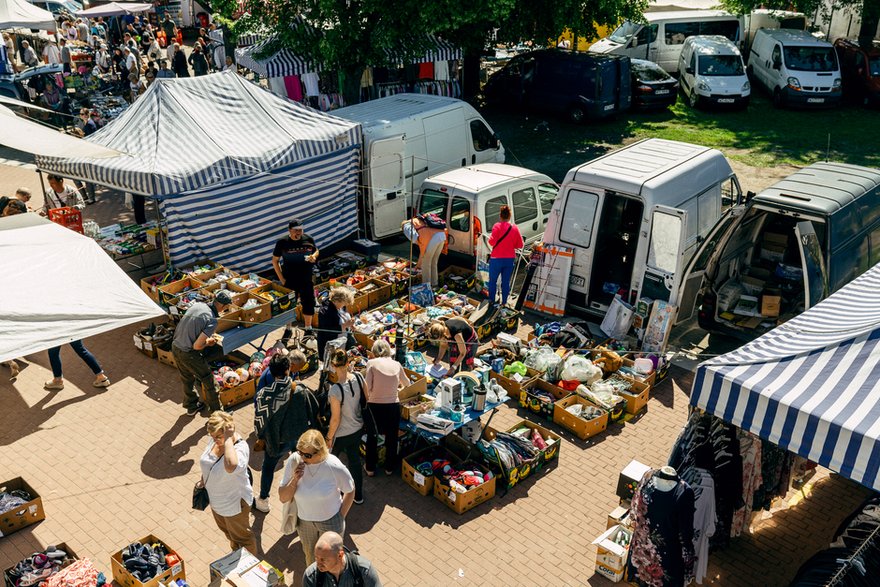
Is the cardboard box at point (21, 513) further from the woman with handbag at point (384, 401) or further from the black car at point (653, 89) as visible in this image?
the black car at point (653, 89)

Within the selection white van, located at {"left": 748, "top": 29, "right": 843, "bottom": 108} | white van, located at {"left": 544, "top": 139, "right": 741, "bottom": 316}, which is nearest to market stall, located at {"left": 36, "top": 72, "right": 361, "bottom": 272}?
white van, located at {"left": 544, "top": 139, "right": 741, "bottom": 316}

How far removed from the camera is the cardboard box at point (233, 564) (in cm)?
632

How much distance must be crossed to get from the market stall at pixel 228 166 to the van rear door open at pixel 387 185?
0.37 meters

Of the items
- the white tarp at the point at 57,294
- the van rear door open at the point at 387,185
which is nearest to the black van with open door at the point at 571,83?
the van rear door open at the point at 387,185

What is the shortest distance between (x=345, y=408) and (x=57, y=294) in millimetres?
2976

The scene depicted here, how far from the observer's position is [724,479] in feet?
23.3

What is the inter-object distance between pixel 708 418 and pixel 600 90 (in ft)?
51.5

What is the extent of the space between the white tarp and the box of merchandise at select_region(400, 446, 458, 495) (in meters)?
3.13

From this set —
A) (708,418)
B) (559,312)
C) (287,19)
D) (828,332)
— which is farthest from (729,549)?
(287,19)

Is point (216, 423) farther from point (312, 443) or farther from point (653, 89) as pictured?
point (653, 89)

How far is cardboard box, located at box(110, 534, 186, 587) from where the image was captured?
6754mm

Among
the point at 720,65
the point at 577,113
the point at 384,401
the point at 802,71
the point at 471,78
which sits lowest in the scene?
the point at 384,401

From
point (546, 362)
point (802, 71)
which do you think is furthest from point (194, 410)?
point (802, 71)

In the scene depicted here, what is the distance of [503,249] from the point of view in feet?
38.3
